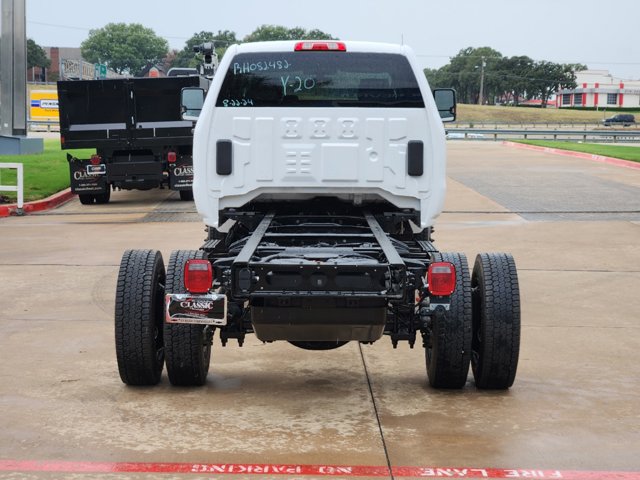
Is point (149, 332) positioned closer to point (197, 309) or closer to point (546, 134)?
point (197, 309)

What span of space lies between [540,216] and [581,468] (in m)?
12.5

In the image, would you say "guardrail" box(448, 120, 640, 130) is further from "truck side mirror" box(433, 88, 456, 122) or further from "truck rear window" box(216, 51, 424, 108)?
"truck rear window" box(216, 51, 424, 108)

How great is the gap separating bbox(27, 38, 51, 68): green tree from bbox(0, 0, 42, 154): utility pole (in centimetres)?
14661

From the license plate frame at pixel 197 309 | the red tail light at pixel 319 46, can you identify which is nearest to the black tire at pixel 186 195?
the red tail light at pixel 319 46

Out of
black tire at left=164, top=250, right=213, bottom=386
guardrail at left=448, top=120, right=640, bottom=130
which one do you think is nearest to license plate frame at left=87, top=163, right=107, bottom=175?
black tire at left=164, top=250, right=213, bottom=386

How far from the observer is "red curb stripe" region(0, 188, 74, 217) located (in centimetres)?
1783

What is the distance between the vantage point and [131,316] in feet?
21.0

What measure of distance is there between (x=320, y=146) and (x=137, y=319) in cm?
174

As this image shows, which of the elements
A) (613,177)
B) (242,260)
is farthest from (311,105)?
(613,177)

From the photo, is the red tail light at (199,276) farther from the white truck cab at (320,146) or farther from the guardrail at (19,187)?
the guardrail at (19,187)

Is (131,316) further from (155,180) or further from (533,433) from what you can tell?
(155,180)

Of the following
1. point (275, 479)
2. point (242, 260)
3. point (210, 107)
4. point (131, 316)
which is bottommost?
point (275, 479)

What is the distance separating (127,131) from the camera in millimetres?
18703

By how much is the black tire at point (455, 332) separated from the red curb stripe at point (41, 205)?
1296 centimetres
